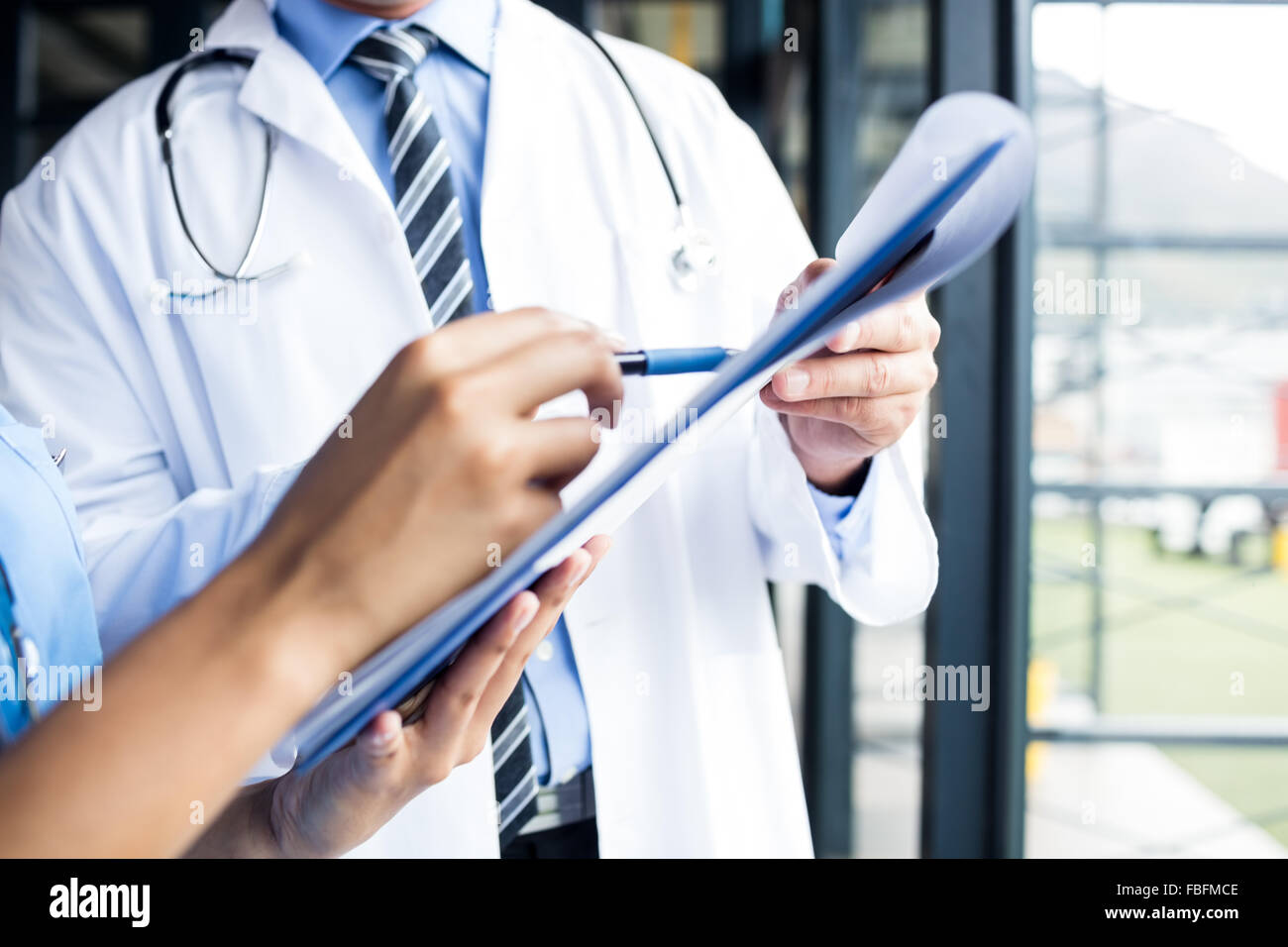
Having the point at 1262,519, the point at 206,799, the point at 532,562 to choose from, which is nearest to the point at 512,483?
the point at 532,562

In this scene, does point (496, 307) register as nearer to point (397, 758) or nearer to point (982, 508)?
point (397, 758)

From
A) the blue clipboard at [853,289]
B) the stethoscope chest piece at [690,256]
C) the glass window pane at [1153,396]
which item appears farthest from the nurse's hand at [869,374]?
the glass window pane at [1153,396]

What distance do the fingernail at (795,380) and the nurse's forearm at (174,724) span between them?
26cm

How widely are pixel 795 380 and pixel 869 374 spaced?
48mm

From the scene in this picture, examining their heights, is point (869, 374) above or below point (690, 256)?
below

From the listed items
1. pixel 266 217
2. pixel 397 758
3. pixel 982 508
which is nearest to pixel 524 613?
pixel 397 758

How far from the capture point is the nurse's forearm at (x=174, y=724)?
0.89 ft

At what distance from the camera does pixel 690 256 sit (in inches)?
28.9

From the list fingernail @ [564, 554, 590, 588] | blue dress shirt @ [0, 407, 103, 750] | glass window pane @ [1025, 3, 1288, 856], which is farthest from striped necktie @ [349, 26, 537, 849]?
glass window pane @ [1025, 3, 1288, 856]

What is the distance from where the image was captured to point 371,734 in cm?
39

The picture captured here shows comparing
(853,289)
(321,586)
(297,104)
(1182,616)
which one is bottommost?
(1182,616)

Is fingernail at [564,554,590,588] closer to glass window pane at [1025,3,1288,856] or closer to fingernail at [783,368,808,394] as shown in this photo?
fingernail at [783,368,808,394]

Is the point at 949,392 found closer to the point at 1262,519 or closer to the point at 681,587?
the point at 681,587

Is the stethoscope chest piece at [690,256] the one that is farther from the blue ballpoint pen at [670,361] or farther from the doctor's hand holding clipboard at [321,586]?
the doctor's hand holding clipboard at [321,586]
